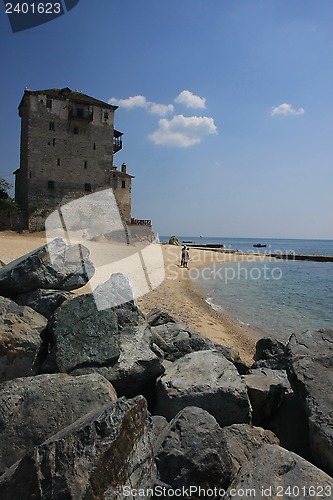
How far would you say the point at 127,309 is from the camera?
5316 mm

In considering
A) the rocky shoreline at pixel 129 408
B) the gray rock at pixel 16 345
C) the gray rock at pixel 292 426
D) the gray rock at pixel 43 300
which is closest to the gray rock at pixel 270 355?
the rocky shoreline at pixel 129 408

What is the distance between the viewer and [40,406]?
312cm

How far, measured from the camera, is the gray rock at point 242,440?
3191mm

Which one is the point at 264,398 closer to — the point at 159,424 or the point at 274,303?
the point at 159,424

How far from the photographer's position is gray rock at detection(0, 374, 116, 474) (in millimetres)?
2932

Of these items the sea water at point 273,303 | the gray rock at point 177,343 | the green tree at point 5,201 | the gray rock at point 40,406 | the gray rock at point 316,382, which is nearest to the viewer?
the gray rock at point 40,406

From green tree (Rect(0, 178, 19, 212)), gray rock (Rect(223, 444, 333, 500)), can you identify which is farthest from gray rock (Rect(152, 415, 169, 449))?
green tree (Rect(0, 178, 19, 212))

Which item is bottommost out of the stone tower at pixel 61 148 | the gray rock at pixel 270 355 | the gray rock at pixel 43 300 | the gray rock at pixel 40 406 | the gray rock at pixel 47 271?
the gray rock at pixel 270 355

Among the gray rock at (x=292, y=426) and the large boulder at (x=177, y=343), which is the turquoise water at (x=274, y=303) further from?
the gray rock at (x=292, y=426)

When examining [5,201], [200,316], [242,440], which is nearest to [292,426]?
[242,440]

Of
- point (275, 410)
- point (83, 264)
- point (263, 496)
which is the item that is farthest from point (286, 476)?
point (83, 264)

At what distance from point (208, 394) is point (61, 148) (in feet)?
145

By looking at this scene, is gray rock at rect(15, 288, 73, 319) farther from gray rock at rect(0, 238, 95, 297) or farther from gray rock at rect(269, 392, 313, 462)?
gray rock at rect(269, 392, 313, 462)

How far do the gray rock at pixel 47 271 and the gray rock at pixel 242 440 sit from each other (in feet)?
11.1
